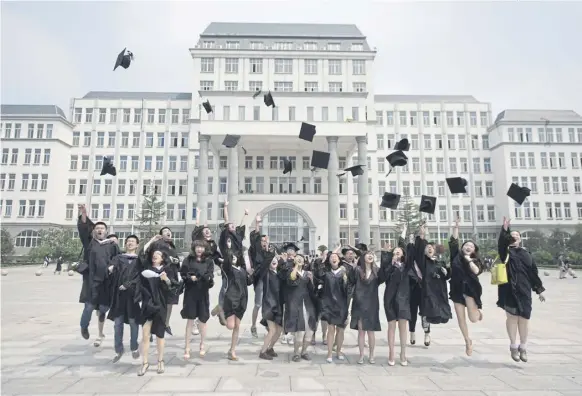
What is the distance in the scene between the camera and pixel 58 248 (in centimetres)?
3522

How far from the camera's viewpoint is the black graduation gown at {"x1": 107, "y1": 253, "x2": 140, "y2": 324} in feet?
17.2

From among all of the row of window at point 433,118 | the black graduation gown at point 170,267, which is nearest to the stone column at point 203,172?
the row of window at point 433,118

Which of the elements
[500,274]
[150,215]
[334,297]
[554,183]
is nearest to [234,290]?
[334,297]

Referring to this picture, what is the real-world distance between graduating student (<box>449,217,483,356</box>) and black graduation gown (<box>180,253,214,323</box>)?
3.82m

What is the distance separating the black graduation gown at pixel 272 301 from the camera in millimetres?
5547

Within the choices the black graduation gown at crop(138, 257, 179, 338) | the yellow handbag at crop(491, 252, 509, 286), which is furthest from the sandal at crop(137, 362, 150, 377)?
the yellow handbag at crop(491, 252, 509, 286)

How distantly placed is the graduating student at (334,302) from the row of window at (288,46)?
1807 inches

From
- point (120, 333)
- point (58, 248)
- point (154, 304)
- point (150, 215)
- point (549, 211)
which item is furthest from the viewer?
point (549, 211)

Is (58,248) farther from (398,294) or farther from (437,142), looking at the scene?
(437,142)

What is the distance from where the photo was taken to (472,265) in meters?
5.73

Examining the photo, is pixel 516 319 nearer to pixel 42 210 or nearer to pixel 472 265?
pixel 472 265

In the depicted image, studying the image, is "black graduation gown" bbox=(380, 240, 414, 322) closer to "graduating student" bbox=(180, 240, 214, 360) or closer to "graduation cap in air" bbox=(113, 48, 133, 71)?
"graduating student" bbox=(180, 240, 214, 360)

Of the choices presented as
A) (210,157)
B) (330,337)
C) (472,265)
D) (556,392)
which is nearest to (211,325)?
(330,337)

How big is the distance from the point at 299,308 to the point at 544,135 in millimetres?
53520
